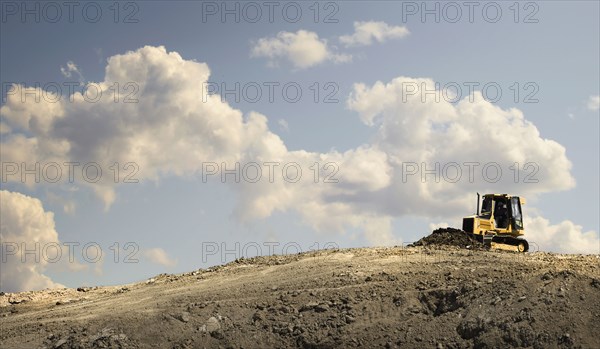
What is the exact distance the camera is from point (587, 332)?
18.5m

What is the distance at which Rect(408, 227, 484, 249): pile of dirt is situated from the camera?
31.8 metres

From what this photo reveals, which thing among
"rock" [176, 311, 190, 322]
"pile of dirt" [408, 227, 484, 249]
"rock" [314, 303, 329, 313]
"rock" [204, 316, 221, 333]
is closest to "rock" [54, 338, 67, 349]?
"rock" [176, 311, 190, 322]

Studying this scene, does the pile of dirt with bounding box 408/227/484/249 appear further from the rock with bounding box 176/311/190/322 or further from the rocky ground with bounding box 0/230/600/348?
the rock with bounding box 176/311/190/322

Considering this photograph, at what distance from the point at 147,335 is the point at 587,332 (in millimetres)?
13308

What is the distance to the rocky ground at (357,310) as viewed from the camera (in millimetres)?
19438

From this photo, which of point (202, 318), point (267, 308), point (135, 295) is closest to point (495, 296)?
point (267, 308)

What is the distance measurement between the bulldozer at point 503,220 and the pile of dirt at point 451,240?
31.8 inches

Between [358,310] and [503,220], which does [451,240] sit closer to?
[503,220]

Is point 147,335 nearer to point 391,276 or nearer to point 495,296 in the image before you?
point 391,276

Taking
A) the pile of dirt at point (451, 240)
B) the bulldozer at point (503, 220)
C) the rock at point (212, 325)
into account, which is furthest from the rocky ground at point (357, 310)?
the bulldozer at point (503, 220)

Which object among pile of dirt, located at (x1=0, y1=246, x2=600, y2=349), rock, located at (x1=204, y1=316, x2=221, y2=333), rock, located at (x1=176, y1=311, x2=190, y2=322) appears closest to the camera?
pile of dirt, located at (x1=0, y1=246, x2=600, y2=349)

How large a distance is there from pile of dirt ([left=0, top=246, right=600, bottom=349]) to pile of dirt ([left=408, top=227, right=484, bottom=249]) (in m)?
4.75

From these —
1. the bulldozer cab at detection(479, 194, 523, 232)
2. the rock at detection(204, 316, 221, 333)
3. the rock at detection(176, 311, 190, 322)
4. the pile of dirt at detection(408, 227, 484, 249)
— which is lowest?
the rock at detection(204, 316, 221, 333)

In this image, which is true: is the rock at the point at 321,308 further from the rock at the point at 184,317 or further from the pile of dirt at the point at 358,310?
the rock at the point at 184,317
